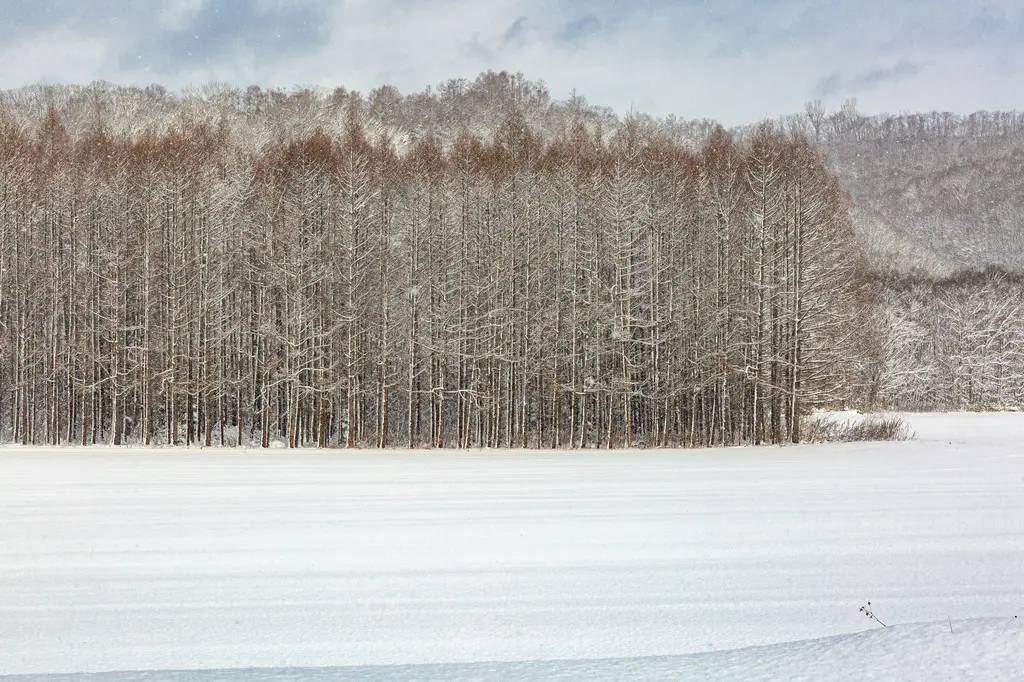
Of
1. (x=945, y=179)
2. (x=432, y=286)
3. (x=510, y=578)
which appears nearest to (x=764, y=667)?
(x=510, y=578)

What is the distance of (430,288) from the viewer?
28.6 meters

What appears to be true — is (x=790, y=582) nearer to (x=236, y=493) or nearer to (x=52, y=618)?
(x=52, y=618)

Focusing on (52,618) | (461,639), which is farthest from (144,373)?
(461,639)

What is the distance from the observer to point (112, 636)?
568 cm

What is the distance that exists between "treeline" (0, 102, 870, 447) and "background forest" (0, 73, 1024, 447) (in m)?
0.11

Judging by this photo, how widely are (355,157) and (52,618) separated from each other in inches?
970

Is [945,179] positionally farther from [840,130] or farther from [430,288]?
[430,288]

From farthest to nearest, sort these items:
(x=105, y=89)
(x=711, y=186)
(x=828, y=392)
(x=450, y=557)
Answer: (x=105, y=89) → (x=711, y=186) → (x=828, y=392) → (x=450, y=557)

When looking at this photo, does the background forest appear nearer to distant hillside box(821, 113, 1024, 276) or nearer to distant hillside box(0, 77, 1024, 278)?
distant hillside box(0, 77, 1024, 278)

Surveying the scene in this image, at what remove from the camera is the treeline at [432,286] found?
28594mm

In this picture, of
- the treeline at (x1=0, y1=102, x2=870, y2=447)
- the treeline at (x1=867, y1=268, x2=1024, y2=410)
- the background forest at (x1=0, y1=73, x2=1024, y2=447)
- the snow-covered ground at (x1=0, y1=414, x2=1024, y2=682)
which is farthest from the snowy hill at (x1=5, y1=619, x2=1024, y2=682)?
the treeline at (x1=867, y1=268, x2=1024, y2=410)

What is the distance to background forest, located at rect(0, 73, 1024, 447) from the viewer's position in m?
28.6

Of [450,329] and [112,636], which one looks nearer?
[112,636]

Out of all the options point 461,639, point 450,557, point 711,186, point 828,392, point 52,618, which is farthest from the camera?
point 711,186
